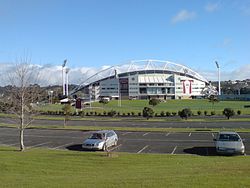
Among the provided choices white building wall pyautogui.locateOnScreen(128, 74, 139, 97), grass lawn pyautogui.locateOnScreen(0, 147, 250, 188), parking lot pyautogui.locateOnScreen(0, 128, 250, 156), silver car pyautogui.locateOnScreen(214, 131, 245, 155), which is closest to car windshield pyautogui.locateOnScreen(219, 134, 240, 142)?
silver car pyautogui.locateOnScreen(214, 131, 245, 155)

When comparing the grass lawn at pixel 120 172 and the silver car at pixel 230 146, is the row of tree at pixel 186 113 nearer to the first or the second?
the silver car at pixel 230 146

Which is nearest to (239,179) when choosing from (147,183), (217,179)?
(217,179)

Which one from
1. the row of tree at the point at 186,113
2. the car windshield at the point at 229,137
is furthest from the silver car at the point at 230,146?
the row of tree at the point at 186,113

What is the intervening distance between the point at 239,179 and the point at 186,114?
138 feet

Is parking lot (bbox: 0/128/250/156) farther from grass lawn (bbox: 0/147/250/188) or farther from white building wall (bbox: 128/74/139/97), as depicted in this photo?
white building wall (bbox: 128/74/139/97)

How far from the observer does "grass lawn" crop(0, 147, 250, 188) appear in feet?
32.4

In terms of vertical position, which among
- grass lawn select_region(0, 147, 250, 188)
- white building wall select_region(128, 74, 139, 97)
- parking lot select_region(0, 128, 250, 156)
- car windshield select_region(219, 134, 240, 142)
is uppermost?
white building wall select_region(128, 74, 139, 97)

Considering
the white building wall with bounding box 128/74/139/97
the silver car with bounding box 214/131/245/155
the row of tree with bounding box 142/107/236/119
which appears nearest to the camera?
the silver car with bounding box 214/131/245/155

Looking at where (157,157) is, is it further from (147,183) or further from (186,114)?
(186,114)

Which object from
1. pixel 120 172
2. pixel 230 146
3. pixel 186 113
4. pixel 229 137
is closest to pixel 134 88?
pixel 186 113

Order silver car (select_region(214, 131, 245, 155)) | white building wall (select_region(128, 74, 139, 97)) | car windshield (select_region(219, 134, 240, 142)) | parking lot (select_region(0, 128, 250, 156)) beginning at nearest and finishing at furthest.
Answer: silver car (select_region(214, 131, 245, 155)) < car windshield (select_region(219, 134, 240, 142)) < parking lot (select_region(0, 128, 250, 156)) < white building wall (select_region(128, 74, 139, 97))

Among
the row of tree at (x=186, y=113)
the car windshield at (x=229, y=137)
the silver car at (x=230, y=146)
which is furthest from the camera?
the row of tree at (x=186, y=113)

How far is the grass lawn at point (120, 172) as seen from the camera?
32.4 feet

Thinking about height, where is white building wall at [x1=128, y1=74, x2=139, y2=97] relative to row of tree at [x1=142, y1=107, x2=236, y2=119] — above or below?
above
